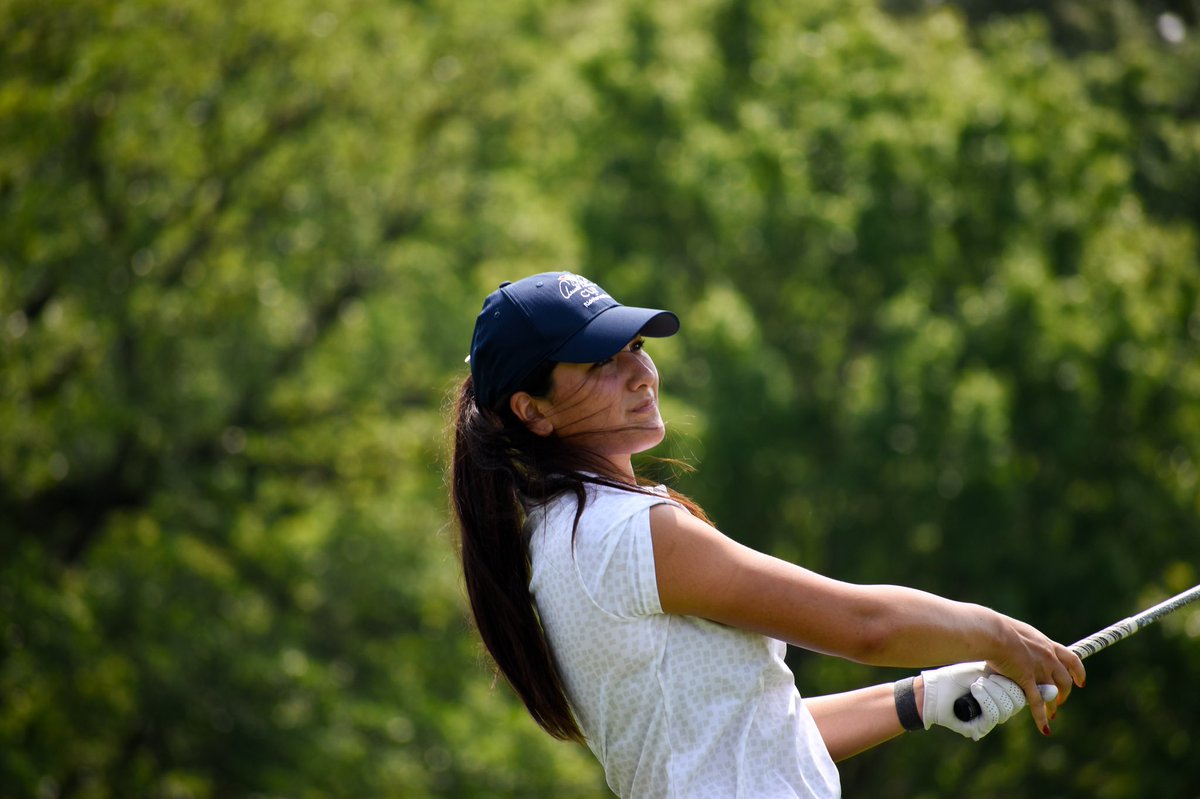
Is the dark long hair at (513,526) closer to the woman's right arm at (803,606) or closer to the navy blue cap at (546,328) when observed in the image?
the navy blue cap at (546,328)

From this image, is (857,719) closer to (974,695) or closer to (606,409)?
(974,695)

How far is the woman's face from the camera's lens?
2316mm

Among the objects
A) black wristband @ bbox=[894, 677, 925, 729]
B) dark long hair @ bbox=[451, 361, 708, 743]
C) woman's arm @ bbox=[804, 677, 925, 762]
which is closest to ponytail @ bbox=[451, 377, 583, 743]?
dark long hair @ bbox=[451, 361, 708, 743]

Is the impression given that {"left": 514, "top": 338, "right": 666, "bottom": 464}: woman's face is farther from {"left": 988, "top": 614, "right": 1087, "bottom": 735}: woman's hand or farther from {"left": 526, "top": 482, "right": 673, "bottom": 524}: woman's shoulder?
{"left": 988, "top": 614, "right": 1087, "bottom": 735}: woman's hand

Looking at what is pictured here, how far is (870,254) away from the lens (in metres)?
15.3

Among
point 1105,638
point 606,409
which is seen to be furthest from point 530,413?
point 1105,638

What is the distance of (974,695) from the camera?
2.30 meters

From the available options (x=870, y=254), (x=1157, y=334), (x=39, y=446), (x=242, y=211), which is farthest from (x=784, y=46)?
(x=39, y=446)

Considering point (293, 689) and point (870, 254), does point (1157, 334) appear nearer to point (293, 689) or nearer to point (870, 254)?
point (870, 254)

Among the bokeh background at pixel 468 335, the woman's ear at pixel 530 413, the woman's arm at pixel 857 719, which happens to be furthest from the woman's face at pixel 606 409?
the bokeh background at pixel 468 335

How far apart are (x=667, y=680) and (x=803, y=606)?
0.75 feet

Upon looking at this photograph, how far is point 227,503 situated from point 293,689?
1.84m

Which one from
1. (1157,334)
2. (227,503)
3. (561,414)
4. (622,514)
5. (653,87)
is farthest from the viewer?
(653,87)

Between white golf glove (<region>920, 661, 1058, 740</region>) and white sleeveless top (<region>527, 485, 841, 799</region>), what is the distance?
0.28m
